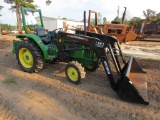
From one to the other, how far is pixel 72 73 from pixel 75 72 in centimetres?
13

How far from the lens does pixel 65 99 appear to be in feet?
12.8

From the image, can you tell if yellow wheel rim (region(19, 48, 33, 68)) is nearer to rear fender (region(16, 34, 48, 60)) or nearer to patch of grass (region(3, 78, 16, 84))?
rear fender (region(16, 34, 48, 60))

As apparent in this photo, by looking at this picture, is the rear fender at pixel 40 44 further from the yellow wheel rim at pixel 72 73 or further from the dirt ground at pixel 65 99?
the yellow wheel rim at pixel 72 73

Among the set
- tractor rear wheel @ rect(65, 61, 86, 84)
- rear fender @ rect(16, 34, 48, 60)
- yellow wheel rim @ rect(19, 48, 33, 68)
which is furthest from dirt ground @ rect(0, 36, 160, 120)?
rear fender @ rect(16, 34, 48, 60)

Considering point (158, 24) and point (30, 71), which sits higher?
point (158, 24)

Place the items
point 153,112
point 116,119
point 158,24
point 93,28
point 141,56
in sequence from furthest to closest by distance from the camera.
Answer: point 158,24, point 93,28, point 141,56, point 153,112, point 116,119

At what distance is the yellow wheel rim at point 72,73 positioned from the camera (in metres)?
4.68

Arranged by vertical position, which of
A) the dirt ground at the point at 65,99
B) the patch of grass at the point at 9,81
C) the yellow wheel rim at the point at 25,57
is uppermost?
the yellow wheel rim at the point at 25,57

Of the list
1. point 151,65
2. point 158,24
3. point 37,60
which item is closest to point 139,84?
point 151,65

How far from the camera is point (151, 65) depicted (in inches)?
257

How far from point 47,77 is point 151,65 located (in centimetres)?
388

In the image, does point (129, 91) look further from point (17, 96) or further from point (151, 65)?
point (151, 65)

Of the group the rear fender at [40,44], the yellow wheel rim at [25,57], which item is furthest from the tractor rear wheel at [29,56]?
the rear fender at [40,44]

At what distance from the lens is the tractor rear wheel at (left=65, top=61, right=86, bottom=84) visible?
4.56 m
